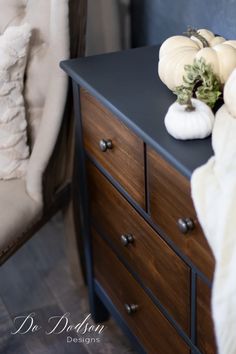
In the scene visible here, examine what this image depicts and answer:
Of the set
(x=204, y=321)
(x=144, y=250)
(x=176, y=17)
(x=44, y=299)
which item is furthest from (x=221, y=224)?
(x=44, y=299)

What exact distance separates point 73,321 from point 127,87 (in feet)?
2.66

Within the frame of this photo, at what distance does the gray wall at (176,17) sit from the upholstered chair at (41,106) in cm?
28

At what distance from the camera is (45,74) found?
160 centimetres

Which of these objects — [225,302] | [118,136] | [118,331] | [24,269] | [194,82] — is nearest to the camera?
[225,302]

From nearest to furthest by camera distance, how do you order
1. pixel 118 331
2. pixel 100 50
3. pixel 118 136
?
pixel 118 136 → pixel 118 331 → pixel 100 50

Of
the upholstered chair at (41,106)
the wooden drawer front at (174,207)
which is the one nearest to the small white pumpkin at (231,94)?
the wooden drawer front at (174,207)

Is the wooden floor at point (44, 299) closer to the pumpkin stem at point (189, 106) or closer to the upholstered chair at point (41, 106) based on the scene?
the upholstered chair at point (41, 106)

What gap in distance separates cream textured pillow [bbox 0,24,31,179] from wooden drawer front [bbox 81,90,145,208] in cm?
21

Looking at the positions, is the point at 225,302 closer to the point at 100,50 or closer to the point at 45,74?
the point at 45,74

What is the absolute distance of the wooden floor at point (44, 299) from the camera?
1739mm

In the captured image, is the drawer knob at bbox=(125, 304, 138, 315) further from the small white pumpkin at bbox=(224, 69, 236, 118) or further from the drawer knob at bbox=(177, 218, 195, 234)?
the small white pumpkin at bbox=(224, 69, 236, 118)

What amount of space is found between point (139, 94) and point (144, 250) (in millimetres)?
332

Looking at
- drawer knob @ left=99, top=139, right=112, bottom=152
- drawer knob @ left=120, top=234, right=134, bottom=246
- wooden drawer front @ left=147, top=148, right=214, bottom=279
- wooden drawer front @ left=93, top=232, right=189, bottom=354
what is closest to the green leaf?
wooden drawer front @ left=147, top=148, right=214, bottom=279

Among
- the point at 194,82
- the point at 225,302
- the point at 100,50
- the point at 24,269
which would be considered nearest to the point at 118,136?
the point at 194,82
